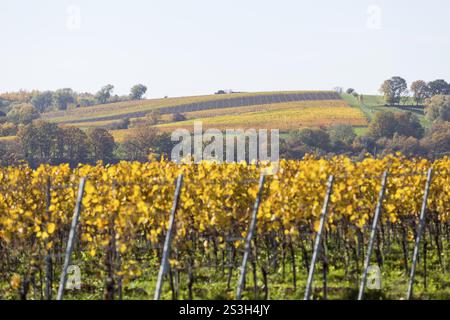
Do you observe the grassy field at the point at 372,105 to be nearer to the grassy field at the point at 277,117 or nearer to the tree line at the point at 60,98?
the grassy field at the point at 277,117

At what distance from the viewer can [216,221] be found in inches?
545

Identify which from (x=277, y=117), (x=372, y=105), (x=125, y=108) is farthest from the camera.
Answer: (x=125, y=108)

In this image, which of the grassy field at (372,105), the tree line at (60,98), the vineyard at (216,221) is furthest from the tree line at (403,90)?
the vineyard at (216,221)

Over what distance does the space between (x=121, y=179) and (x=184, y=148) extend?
72.5m

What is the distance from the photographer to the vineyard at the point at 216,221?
12.6 meters

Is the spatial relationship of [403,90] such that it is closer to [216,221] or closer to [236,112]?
[236,112]

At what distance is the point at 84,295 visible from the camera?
15070 mm

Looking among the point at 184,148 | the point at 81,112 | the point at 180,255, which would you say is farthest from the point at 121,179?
the point at 81,112

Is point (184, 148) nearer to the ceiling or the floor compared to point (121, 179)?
nearer to the floor

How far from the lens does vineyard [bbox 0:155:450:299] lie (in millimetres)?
12648

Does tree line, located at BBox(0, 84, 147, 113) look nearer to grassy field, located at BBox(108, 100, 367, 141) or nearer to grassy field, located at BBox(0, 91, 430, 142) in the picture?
grassy field, located at BBox(0, 91, 430, 142)

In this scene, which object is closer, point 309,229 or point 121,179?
point 121,179

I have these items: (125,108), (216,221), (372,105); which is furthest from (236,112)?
(216,221)
